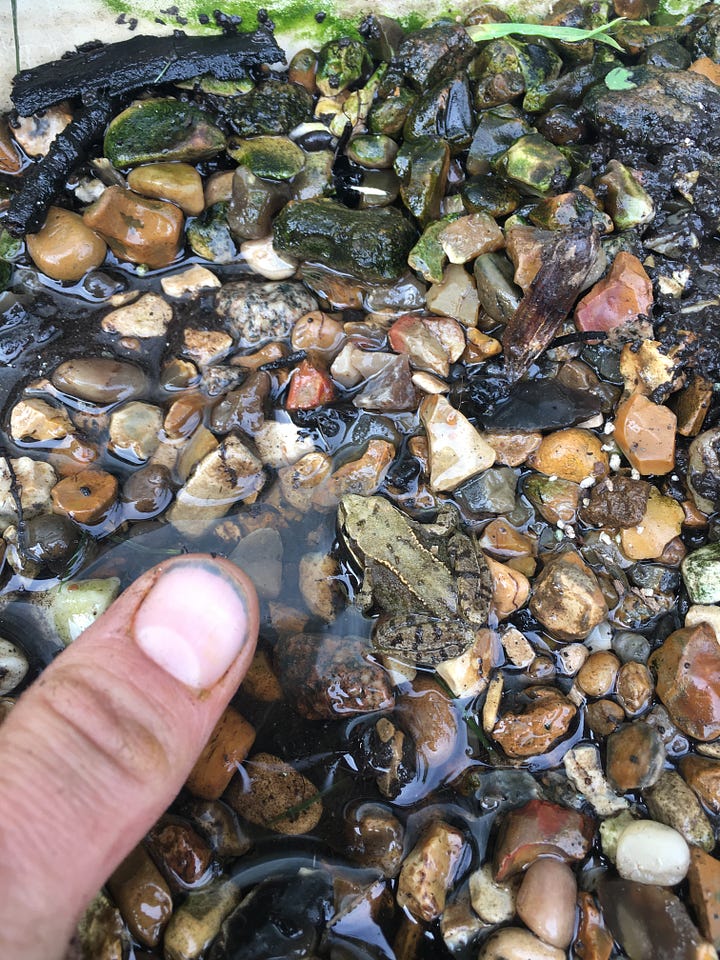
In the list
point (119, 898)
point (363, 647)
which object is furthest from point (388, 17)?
point (119, 898)

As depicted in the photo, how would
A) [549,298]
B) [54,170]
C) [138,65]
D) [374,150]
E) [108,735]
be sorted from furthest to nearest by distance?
[374,150] < [138,65] < [54,170] < [549,298] < [108,735]

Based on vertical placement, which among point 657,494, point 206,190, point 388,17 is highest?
point 388,17

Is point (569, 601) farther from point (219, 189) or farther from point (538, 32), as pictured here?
point (538, 32)

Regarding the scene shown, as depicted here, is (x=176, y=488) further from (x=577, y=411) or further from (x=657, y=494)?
(x=657, y=494)

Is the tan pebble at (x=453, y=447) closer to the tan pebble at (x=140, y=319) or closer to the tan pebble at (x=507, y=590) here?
the tan pebble at (x=507, y=590)

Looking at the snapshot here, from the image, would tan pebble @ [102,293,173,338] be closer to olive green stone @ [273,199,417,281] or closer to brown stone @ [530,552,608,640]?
olive green stone @ [273,199,417,281]

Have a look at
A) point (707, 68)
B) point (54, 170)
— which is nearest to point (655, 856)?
point (707, 68)

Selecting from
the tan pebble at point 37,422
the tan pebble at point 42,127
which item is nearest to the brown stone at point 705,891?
the tan pebble at point 37,422
